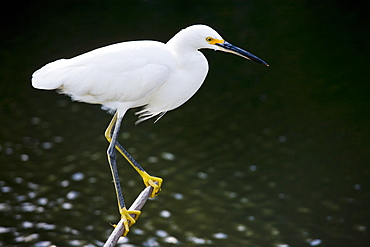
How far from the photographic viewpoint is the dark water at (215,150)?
24.3 ft

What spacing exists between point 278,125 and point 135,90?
230 inches

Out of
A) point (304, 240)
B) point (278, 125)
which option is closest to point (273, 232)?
point (304, 240)

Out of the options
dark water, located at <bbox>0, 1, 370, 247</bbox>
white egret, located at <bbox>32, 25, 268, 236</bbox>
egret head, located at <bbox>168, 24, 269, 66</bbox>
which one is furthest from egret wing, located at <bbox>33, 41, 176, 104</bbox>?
dark water, located at <bbox>0, 1, 370, 247</bbox>

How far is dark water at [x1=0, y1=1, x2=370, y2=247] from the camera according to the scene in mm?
7398

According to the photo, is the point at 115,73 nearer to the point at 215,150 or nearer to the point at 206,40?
the point at 206,40

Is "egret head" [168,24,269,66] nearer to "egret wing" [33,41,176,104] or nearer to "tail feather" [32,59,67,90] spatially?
"egret wing" [33,41,176,104]

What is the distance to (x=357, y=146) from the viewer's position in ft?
28.6

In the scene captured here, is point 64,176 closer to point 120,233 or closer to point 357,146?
point 357,146

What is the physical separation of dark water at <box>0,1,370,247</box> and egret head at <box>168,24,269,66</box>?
4.22 metres

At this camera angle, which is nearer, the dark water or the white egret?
the white egret

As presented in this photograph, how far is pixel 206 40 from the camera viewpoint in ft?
11.1

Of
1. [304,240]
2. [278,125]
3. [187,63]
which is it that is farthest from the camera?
[278,125]

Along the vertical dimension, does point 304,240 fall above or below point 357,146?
below

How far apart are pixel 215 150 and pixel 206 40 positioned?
5.26 metres
